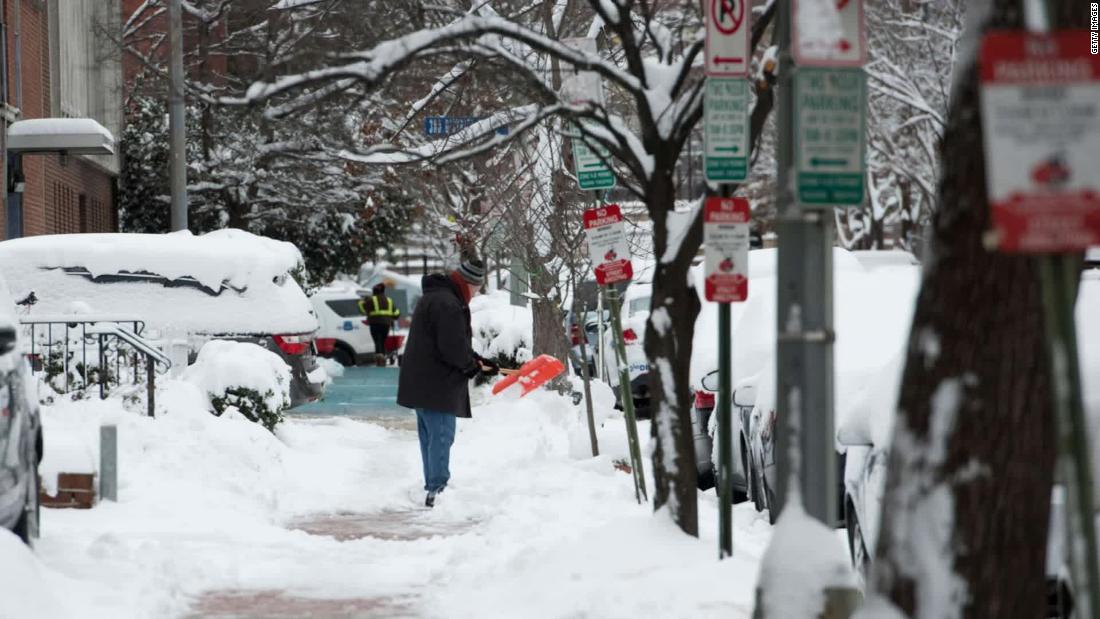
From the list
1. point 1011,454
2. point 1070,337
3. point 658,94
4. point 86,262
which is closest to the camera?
point 1070,337

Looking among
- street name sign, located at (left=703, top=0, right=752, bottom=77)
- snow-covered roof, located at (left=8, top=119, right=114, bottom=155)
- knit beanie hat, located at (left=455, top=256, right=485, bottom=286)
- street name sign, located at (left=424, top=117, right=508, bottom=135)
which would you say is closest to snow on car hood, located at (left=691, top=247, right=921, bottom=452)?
street name sign, located at (left=703, top=0, right=752, bottom=77)

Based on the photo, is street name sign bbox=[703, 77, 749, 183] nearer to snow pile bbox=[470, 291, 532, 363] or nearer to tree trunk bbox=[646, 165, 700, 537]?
tree trunk bbox=[646, 165, 700, 537]

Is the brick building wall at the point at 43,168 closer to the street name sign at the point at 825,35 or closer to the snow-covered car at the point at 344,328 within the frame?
the snow-covered car at the point at 344,328

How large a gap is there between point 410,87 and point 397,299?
5339cm

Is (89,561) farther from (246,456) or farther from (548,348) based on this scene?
(548,348)

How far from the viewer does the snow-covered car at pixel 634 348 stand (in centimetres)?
1925

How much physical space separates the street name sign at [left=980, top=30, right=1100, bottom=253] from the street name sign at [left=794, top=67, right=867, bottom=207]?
2185 millimetres

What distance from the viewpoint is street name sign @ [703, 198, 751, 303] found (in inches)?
317

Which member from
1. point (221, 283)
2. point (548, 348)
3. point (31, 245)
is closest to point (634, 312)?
point (548, 348)

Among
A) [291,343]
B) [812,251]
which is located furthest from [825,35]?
[291,343]

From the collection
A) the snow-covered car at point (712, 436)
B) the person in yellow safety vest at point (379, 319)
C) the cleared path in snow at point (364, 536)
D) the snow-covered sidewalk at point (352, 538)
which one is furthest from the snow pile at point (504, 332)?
A: the snow-covered car at point (712, 436)

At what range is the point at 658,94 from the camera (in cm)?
871

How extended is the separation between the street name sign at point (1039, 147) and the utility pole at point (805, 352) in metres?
2.27

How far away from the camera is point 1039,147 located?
4043 mm
